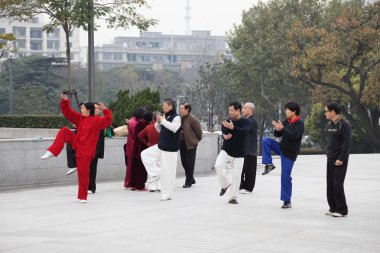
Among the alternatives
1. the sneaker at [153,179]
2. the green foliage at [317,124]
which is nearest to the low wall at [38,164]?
the sneaker at [153,179]

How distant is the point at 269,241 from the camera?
10.9 meters

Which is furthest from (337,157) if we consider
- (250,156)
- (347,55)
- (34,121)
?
(347,55)

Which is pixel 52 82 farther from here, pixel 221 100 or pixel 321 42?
pixel 321 42

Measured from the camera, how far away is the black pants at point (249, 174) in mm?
17234

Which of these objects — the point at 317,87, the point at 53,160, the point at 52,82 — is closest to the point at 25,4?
the point at 53,160

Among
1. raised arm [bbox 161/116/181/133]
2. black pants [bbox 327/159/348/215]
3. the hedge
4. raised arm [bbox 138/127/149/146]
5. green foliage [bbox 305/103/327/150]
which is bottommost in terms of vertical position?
green foliage [bbox 305/103/327/150]

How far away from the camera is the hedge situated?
33250 millimetres

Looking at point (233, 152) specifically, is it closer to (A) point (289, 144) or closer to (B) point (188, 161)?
(A) point (289, 144)

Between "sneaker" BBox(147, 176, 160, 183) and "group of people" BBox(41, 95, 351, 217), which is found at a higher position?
"group of people" BBox(41, 95, 351, 217)

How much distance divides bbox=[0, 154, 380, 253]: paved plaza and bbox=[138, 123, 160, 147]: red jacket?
935mm

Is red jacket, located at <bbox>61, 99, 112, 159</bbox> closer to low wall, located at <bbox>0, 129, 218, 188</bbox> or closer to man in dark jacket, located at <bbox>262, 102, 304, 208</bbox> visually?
man in dark jacket, located at <bbox>262, 102, 304, 208</bbox>

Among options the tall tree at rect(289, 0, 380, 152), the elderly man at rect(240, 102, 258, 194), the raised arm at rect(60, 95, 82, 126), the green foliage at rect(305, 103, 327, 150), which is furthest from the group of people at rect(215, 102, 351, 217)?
the green foliage at rect(305, 103, 327, 150)

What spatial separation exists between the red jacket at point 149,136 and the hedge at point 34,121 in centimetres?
1474

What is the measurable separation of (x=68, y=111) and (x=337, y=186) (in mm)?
4442
